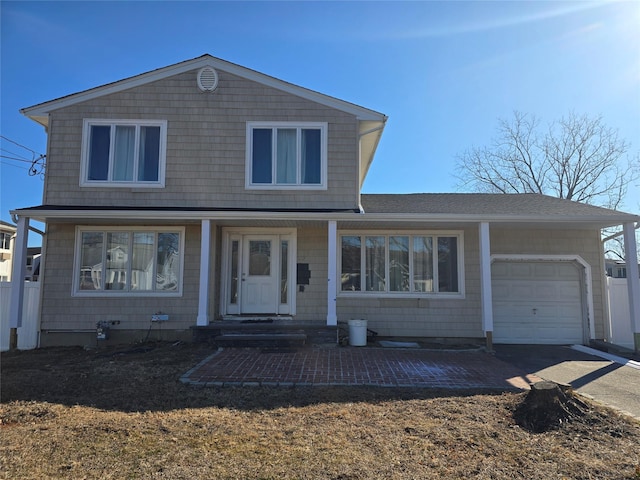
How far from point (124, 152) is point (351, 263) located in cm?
619

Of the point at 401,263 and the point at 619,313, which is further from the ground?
the point at 401,263

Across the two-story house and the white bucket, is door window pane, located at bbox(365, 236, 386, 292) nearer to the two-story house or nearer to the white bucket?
the two-story house

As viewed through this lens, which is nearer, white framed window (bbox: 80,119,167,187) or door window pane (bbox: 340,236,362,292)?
white framed window (bbox: 80,119,167,187)

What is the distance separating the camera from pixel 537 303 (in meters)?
10.5

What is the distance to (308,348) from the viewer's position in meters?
8.60

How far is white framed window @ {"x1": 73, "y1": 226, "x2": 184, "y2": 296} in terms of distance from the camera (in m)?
9.92

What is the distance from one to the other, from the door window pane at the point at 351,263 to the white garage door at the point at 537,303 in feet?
11.2

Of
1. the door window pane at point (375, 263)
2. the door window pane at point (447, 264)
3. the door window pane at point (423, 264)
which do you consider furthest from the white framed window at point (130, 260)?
the door window pane at point (447, 264)

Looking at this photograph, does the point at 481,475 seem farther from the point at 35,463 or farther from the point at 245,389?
the point at 35,463

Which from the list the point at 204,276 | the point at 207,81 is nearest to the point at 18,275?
the point at 204,276

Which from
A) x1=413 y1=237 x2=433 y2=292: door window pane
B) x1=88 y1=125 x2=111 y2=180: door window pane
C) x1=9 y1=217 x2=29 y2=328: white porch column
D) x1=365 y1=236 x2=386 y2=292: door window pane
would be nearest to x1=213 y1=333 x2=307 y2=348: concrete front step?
x1=365 y1=236 x2=386 y2=292: door window pane

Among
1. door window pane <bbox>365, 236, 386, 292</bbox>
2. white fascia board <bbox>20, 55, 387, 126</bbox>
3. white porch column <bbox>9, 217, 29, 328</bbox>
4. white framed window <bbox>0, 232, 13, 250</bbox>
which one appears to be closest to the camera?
white porch column <bbox>9, 217, 29, 328</bbox>

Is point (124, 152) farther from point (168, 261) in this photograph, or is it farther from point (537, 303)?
point (537, 303)

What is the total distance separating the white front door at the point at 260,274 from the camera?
10.2 m
